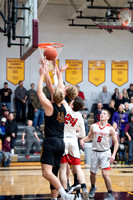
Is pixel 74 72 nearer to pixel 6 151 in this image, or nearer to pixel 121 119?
pixel 121 119

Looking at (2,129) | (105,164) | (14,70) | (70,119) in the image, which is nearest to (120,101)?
(14,70)

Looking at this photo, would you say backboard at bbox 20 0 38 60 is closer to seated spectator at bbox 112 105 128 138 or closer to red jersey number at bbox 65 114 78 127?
red jersey number at bbox 65 114 78 127

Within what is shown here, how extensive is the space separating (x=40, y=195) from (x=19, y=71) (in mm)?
13718

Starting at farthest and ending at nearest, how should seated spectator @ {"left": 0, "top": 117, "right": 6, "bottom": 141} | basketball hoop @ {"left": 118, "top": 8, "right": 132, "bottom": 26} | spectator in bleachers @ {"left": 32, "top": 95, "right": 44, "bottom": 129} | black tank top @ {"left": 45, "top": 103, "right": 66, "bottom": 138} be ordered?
spectator in bleachers @ {"left": 32, "top": 95, "right": 44, "bottom": 129}, seated spectator @ {"left": 0, "top": 117, "right": 6, "bottom": 141}, basketball hoop @ {"left": 118, "top": 8, "right": 132, "bottom": 26}, black tank top @ {"left": 45, "top": 103, "right": 66, "bottom": 138}

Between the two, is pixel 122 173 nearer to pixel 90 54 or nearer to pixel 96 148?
pixel 96 148

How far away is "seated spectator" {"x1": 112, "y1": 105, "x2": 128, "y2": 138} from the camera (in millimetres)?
17750

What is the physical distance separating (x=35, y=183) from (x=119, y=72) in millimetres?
13584

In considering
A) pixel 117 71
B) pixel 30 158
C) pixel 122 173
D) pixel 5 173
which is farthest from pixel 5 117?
pixel 117 71

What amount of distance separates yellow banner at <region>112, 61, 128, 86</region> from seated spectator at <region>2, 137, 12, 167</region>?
31.1 ft

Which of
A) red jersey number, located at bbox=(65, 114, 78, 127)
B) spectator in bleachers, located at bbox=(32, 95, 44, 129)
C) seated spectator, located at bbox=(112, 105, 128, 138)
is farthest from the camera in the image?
spectator in bleachers, located at bbox=(32, 95, 44, 129)

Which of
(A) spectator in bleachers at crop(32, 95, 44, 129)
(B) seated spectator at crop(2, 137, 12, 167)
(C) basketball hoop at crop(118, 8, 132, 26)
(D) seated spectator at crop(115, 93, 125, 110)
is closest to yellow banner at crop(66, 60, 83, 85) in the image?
(D) seated spectator at crop(115, 93, 125, 110)

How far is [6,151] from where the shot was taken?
15.4 metres

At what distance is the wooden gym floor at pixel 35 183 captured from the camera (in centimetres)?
873

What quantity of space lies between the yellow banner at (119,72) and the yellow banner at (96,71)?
0.71 m
